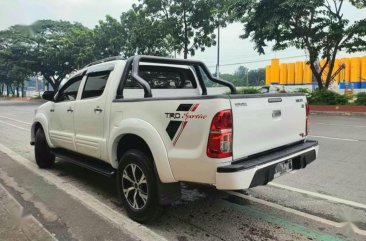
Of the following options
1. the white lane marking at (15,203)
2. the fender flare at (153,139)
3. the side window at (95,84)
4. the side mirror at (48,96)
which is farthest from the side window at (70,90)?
the fender flare at (153,139)

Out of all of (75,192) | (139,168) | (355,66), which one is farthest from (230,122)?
(355,66)

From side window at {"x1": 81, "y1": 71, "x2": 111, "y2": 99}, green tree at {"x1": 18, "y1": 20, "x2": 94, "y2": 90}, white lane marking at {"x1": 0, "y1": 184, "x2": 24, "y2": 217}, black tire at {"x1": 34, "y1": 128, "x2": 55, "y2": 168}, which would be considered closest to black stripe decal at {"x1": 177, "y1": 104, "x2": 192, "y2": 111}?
side window at {"x1": 81, "y1": 71, "x2": 111, "y2": 99}

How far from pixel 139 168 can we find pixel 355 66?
32.3 meters

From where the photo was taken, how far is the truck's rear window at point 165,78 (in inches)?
206

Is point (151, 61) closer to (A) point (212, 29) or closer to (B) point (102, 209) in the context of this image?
(B) point (102, 209)

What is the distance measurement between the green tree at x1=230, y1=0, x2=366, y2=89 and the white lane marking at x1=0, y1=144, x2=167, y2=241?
15.8 meters

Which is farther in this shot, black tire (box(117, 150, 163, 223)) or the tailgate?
black tire (box(117, 150, 163, 223))

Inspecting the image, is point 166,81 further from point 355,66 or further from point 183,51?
point 355,66

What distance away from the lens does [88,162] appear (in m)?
5.31

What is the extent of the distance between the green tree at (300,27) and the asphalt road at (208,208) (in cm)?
1457

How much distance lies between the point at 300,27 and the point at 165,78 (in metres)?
17.6

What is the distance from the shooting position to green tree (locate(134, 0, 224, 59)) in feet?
82.0

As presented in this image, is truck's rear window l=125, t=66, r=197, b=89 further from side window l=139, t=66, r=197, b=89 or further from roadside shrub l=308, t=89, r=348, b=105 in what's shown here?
roadside shrub l=308, t=89, r=348, b=105

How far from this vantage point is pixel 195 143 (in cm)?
353
